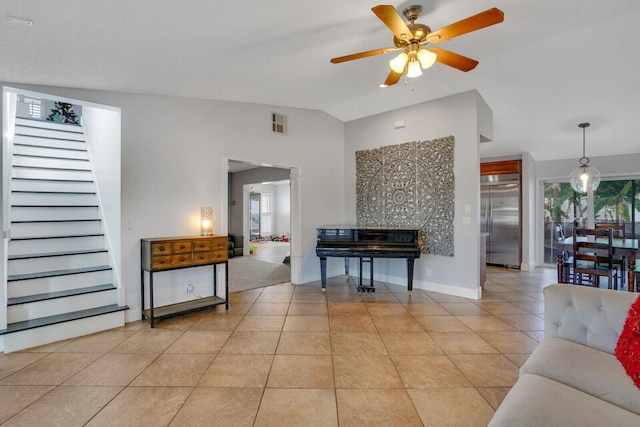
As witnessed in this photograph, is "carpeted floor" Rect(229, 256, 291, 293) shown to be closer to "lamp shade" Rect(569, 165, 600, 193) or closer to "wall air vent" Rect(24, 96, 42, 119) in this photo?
"wall air vent" Rect(24, 96, 42, 119)

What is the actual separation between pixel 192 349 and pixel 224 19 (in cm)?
282

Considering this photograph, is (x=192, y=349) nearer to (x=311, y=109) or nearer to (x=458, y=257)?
(x=458, y=257)

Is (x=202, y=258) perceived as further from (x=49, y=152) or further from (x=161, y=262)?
(x=49, y=152)

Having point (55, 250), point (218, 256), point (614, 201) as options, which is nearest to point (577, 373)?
point (218, 256)

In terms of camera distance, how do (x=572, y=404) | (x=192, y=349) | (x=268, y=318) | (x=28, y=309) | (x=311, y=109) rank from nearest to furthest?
1. (x=572, y=404)
2. (x=192, y=349)
3. (x=28, y=309)
4. (x=268, y=318)
5. (x=311, y=109)

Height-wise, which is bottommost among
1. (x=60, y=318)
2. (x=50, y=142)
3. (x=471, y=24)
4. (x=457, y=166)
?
(x=60, y=318)

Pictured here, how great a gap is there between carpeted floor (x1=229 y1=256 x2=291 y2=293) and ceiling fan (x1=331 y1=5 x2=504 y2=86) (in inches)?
153

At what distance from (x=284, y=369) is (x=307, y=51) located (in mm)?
2882

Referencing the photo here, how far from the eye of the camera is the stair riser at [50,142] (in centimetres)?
Answer: 457

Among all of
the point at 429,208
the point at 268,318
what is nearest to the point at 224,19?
the point at 268,318

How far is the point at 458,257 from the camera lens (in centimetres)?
439

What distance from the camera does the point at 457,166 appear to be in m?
4.38

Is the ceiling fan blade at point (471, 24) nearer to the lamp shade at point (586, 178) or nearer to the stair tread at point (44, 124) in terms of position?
the lamp shade at point (586, 178)

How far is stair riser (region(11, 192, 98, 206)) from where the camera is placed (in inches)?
150
